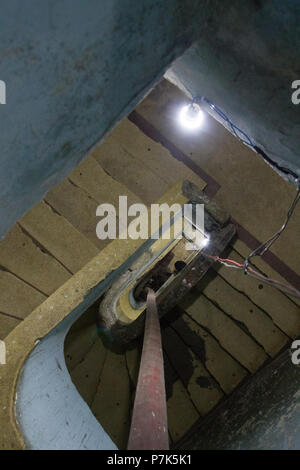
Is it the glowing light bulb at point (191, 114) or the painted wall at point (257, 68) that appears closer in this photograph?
the painted wall at point (257, 68)

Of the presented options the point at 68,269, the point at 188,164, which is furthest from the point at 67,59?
the point at 188,164

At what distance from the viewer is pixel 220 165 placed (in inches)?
183

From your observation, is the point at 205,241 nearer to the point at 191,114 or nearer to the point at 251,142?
the point at 191,114

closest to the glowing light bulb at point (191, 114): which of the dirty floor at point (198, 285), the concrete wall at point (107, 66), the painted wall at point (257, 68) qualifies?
the dirty floor at point (198, 285)

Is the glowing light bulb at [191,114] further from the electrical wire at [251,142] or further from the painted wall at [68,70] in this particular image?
the painted wall at [68,70]

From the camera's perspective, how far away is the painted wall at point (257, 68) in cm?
152

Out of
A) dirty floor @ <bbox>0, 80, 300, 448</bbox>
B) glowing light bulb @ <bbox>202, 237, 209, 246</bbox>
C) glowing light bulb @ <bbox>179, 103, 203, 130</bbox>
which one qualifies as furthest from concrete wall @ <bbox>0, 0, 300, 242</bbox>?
glowing light bulb @ <bbox>202, 237, 209, 246</bbox>

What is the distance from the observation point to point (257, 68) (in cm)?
180

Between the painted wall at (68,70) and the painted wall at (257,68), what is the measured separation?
0.19m

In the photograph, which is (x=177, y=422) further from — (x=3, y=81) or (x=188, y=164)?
(x=3, y=81)

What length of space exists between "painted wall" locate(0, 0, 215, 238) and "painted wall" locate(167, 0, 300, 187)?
0.64 ft

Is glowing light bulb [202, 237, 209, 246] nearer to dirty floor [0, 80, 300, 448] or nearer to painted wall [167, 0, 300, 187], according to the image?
dirty floor [0, 80, 300, 448]

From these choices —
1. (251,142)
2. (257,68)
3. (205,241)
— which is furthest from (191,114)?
(257,68)

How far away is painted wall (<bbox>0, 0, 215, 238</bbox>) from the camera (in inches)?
44.4
